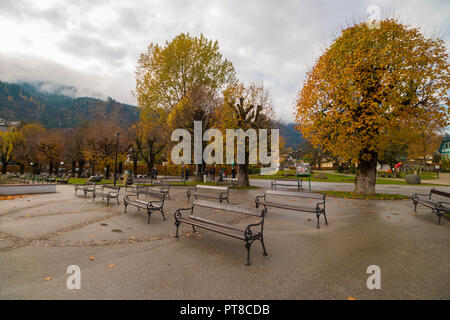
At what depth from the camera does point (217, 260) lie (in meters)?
4.05

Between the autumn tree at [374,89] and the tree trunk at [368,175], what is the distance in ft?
0.16

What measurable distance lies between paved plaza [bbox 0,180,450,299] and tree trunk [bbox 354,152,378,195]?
19.1ft

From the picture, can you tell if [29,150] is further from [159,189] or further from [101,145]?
[159,189]

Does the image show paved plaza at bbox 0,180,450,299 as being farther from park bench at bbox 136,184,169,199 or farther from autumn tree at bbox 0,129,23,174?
autumn tree at bbox 0,129,23,174

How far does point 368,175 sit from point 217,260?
12100mm

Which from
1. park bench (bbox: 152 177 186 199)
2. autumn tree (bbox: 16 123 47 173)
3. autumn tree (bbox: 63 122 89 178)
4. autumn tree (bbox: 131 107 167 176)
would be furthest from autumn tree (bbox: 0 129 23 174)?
park bench (bbox: 152 177 186 199)

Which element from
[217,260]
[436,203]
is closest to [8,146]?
[217,260]

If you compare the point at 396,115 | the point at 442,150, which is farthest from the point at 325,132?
the point at 442,150

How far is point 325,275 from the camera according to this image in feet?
11.4

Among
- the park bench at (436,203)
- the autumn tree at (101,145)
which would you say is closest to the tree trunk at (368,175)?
the park bench at (436,203)

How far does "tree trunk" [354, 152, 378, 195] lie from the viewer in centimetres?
1256

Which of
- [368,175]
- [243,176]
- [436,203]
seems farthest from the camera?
[243,176]
